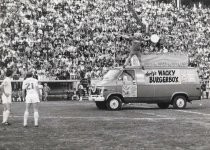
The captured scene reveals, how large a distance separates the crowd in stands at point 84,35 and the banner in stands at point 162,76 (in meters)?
13.9

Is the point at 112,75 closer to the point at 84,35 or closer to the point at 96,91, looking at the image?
the point at 96,91

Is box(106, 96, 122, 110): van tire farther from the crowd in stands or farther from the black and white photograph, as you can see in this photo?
the crowd in stands

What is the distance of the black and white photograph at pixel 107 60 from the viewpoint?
26.3 meters

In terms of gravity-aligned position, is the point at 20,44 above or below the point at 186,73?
above

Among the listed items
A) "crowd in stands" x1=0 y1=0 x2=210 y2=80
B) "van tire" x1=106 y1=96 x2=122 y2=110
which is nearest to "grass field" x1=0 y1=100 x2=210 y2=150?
"van tire" x1=106 y1=96 x2=122 y2=110

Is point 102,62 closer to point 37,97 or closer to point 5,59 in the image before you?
point 5,59

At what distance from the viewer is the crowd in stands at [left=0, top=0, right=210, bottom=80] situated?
4116 cm

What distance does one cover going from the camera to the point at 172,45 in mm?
45594

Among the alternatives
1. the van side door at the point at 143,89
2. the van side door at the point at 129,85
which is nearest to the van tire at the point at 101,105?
the van side door at the point at 129,85

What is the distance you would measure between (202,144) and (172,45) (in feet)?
109

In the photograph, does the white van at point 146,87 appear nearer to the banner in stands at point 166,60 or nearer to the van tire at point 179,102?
the van tire at point 179,102

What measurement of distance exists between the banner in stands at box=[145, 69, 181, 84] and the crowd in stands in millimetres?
13946

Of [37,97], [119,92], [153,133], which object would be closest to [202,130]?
[153,133]

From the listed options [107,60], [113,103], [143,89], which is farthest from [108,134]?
[107,60]
